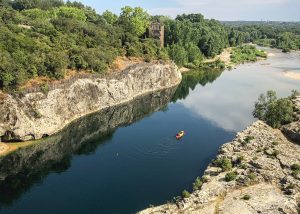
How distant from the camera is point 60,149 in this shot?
87188 mm

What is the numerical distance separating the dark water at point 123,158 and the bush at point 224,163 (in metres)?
4.59

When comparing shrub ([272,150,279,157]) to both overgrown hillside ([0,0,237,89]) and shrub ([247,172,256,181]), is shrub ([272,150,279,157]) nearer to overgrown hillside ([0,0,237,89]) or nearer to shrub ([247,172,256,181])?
shrub ([247,172,256,181])

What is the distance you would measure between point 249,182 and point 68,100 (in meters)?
59.7

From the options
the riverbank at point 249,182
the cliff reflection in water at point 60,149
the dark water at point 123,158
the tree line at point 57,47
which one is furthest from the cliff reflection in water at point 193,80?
the riverbank at point 249,182

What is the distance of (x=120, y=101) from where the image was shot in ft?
408

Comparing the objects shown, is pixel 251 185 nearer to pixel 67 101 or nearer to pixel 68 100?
pixel 67 101

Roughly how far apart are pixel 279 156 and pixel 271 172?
300 inches

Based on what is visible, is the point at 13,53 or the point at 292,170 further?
the point at 13,53

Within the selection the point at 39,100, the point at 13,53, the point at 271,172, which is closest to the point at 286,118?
the point at 271,172

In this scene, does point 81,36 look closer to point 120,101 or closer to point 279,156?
point 120,101

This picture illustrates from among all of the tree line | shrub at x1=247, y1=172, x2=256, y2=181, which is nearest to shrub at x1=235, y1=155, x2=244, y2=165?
shrub at x1=247, y1=172, x2=256, y2=181

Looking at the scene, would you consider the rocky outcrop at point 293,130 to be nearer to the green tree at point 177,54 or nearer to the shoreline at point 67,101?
the shoreline at point 67,101

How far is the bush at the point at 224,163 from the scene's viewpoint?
222 ft

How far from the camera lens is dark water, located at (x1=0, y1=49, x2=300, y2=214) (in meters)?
64.0
